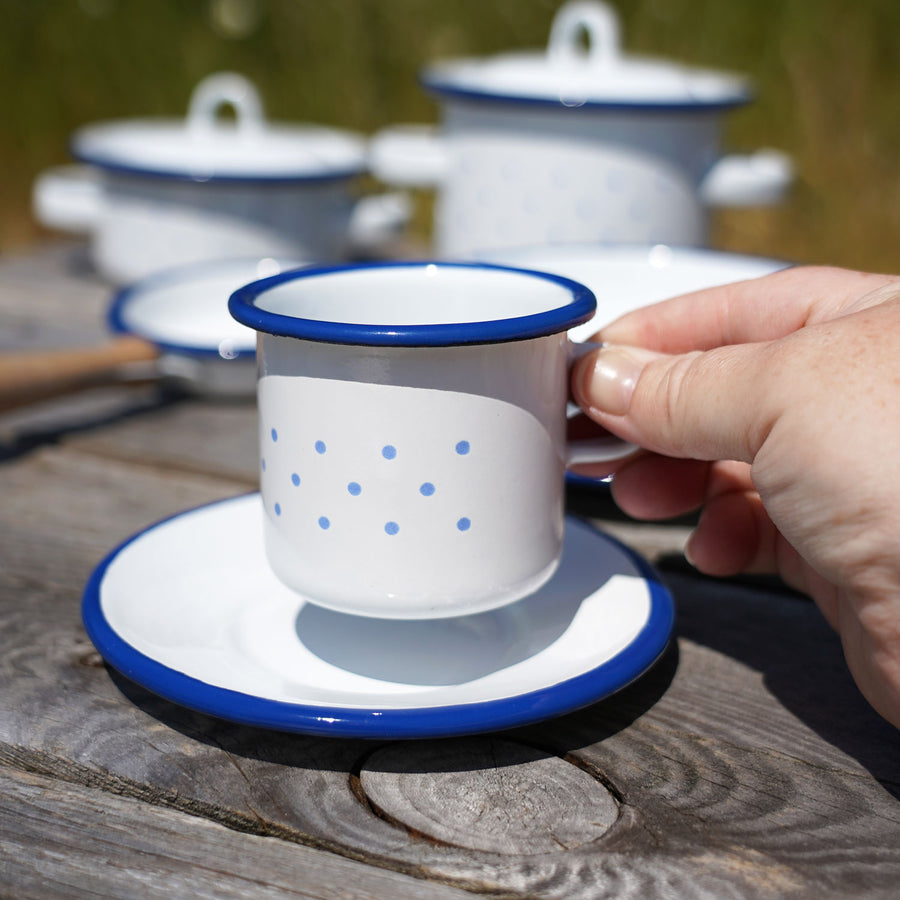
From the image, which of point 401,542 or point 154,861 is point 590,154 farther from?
point 154,861

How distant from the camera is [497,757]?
612 millimetres

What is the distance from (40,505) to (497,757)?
523 millimetres

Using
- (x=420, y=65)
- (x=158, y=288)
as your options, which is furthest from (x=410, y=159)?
(x=420, y=65)

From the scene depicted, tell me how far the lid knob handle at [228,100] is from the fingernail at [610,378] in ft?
3.17

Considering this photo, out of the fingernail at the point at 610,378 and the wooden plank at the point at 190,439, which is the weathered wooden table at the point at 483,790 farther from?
the wooden plank at the point at 190,439

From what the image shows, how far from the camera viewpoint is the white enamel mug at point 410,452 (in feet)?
1.99

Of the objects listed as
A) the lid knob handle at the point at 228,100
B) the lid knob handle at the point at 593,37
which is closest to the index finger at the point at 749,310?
the lid knob handle at the point at 593,37

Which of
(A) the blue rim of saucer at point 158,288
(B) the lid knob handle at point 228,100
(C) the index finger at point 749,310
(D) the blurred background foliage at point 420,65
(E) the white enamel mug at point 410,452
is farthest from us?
(D) the blurred background foliage at point 420,65

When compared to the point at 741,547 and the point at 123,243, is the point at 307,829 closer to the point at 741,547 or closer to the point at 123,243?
the point at 741,547

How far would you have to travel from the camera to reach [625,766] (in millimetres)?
609

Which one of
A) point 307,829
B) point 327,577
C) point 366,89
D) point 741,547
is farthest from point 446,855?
point 366,89

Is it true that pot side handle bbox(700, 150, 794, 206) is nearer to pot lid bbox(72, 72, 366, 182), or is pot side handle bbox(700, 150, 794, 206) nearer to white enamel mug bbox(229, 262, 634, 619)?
pot lid bbox(72, 72, 366, 182)

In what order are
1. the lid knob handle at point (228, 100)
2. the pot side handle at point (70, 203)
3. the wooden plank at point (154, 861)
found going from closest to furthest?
the wooden plank at point (154, 861)
the lid knob handle at point (228, 100)
the pot side handle at point (70, 203)

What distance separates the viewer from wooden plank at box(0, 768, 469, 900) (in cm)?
51
